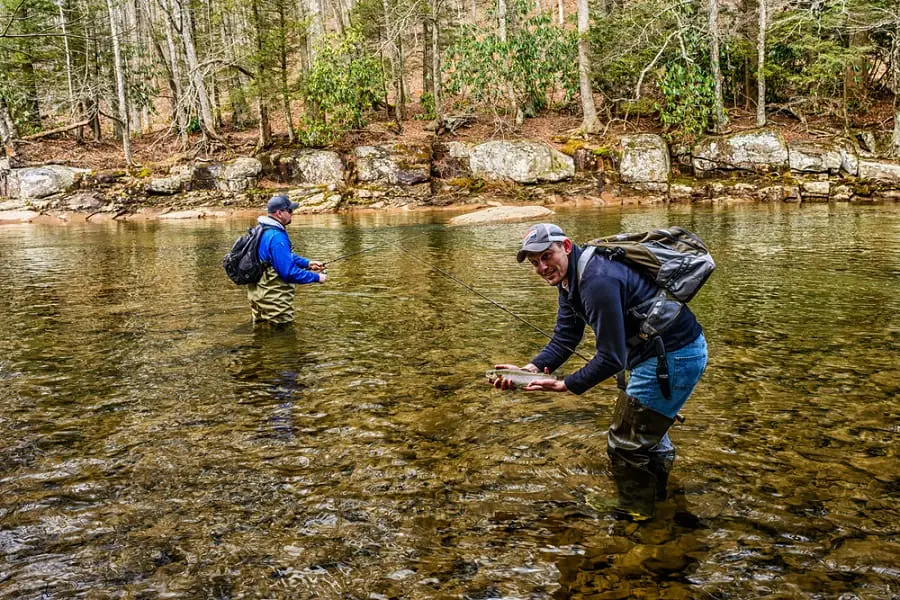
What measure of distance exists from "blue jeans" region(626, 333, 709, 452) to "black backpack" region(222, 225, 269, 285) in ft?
18.3

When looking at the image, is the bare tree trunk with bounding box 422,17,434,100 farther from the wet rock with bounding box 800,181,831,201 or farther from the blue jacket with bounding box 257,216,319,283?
the blue jacket with bounding box 257,216,319,283

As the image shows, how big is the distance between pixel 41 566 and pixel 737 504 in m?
4.18

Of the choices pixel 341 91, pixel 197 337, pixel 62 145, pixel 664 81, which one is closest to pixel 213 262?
pixel 197 337

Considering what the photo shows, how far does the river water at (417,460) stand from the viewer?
367cm

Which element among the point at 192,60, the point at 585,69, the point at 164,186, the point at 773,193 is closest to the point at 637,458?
the point at 773,193

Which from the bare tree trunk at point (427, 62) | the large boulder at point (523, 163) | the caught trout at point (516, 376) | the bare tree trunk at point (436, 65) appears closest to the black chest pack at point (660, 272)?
the caught trout at point (516, 376)

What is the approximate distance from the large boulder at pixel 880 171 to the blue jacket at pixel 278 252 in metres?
26.5

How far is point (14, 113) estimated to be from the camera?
35.4 metres

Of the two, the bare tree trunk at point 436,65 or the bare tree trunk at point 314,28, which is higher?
the bare tree trunk at point 314,28

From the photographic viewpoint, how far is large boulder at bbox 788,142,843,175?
27.5 m

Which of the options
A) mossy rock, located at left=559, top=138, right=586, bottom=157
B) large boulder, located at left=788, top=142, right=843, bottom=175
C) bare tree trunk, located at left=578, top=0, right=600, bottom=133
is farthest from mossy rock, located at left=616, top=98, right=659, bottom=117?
large boulder, located at left=788, top=142, right=843, bottom=175

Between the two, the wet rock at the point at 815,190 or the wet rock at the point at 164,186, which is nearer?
the wet rock at the point at 815,190

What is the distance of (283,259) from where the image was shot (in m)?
8.29

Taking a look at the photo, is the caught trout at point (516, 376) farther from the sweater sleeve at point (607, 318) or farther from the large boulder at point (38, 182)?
the large boulder at point (38, 182)
